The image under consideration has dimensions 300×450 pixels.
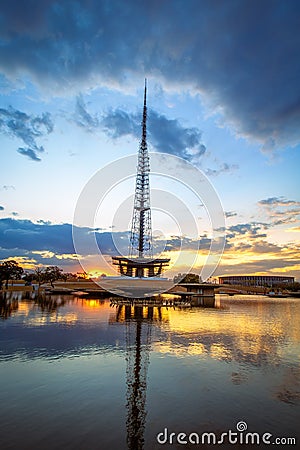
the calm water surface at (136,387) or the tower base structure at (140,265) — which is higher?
the tower base structure at (140,265)

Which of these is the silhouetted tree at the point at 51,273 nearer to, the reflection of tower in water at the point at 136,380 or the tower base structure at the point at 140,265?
the tower base structure at the point at 140,265

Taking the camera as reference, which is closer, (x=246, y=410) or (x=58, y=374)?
(x=246, y=410)

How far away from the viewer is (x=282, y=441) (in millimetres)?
11633

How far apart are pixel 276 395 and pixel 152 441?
7982 mm

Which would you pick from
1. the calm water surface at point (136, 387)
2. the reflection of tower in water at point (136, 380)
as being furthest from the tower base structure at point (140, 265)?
the calm water surface at point (136, 387)

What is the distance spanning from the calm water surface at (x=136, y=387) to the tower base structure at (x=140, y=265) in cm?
8491

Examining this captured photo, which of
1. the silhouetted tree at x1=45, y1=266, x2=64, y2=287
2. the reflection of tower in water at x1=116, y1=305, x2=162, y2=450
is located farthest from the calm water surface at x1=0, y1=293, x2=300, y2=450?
the silhouetted tree at x1=45, y1=266, x2=64, y2=287

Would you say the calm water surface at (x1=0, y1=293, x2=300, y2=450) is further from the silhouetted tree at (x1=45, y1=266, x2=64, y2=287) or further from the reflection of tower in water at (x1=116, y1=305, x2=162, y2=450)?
the silhouetted tree at (x1=45, y1=266, x2=64, y2=287)

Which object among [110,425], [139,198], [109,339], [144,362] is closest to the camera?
[110,425]

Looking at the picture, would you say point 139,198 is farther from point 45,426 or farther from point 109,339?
point 45,426

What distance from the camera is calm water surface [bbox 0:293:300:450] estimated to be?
11836 mm

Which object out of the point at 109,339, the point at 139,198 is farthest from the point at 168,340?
the point at 139,198

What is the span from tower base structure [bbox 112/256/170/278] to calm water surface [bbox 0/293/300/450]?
84912 mm

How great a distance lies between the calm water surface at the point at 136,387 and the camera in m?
11.8
